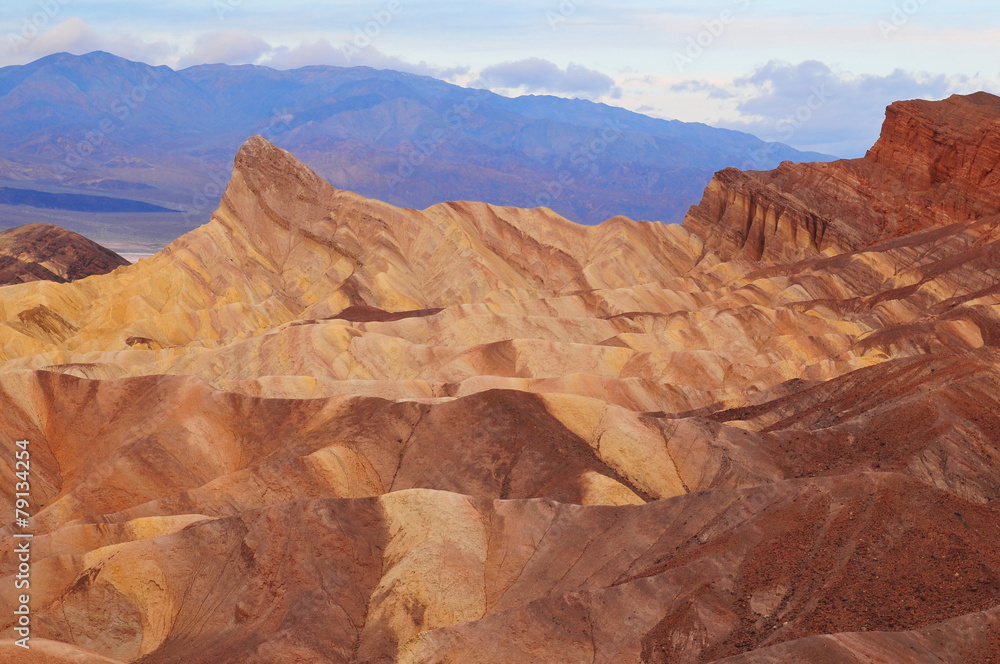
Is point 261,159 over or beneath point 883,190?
beneath

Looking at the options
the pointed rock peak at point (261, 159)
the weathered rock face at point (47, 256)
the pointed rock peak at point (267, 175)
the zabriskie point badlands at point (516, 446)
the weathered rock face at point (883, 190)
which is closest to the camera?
the zabriskie point badlands at point (516, 446)

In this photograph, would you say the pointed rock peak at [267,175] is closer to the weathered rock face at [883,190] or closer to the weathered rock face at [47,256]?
the weathered rock face at [47,256]

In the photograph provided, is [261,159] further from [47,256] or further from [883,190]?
[883,190]

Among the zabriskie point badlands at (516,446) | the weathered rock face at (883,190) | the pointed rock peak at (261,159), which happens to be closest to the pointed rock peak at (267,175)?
the pointed rock peak at (261,159)

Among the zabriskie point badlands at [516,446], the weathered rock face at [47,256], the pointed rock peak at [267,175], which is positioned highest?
the pointed rock peak at [267,175]

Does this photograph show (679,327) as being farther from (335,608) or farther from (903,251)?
(335,608)

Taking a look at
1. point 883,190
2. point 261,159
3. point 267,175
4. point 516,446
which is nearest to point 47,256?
point 261,159

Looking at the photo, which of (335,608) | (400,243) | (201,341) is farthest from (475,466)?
(400,243)

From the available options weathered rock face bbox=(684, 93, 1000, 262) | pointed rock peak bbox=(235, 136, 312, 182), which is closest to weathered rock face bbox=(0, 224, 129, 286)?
pointed rock peak bbox=(235, 136, 312, 182)
